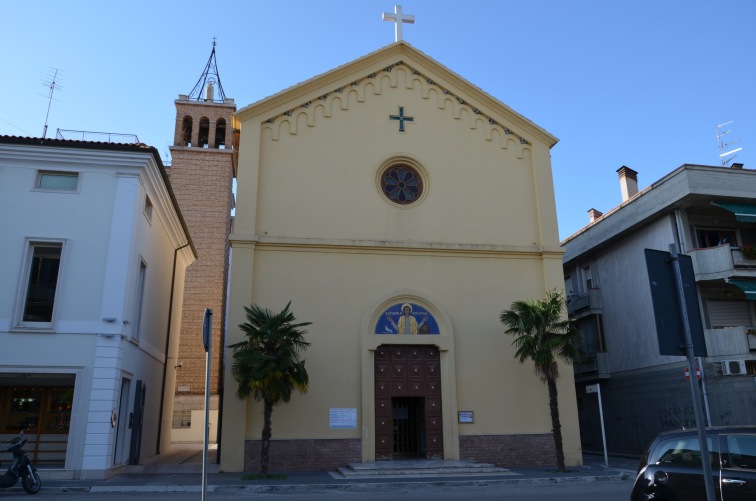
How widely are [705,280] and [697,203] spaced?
9.38 feet

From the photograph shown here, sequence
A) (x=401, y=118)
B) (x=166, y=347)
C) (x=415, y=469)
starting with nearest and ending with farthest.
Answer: (x=415, y=469)
(x=401, y=118)
(x=166, y=347)

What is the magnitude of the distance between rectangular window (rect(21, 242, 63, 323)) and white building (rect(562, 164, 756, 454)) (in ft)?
49.4

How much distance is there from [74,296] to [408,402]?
10.1 meters

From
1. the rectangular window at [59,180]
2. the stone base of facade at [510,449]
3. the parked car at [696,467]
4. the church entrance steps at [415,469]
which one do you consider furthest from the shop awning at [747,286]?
the rectangular window at [59,180]

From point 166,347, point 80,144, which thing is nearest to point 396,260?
point 80,144

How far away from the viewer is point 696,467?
22.6 feet

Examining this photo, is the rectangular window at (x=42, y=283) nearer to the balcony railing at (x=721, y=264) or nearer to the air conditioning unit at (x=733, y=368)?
the balcony railing at (x=721, y=264)

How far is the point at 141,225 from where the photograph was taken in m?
16.9

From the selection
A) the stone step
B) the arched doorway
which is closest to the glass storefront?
the stone step

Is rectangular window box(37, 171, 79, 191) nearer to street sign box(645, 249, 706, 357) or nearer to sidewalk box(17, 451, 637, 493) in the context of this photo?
sidewalk box(17, 451, 637, 493)

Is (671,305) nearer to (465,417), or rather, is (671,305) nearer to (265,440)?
(265,440)

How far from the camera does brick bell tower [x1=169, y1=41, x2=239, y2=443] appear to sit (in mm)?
30891

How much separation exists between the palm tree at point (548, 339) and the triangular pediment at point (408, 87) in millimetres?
6692

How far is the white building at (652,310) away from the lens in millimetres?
19875
